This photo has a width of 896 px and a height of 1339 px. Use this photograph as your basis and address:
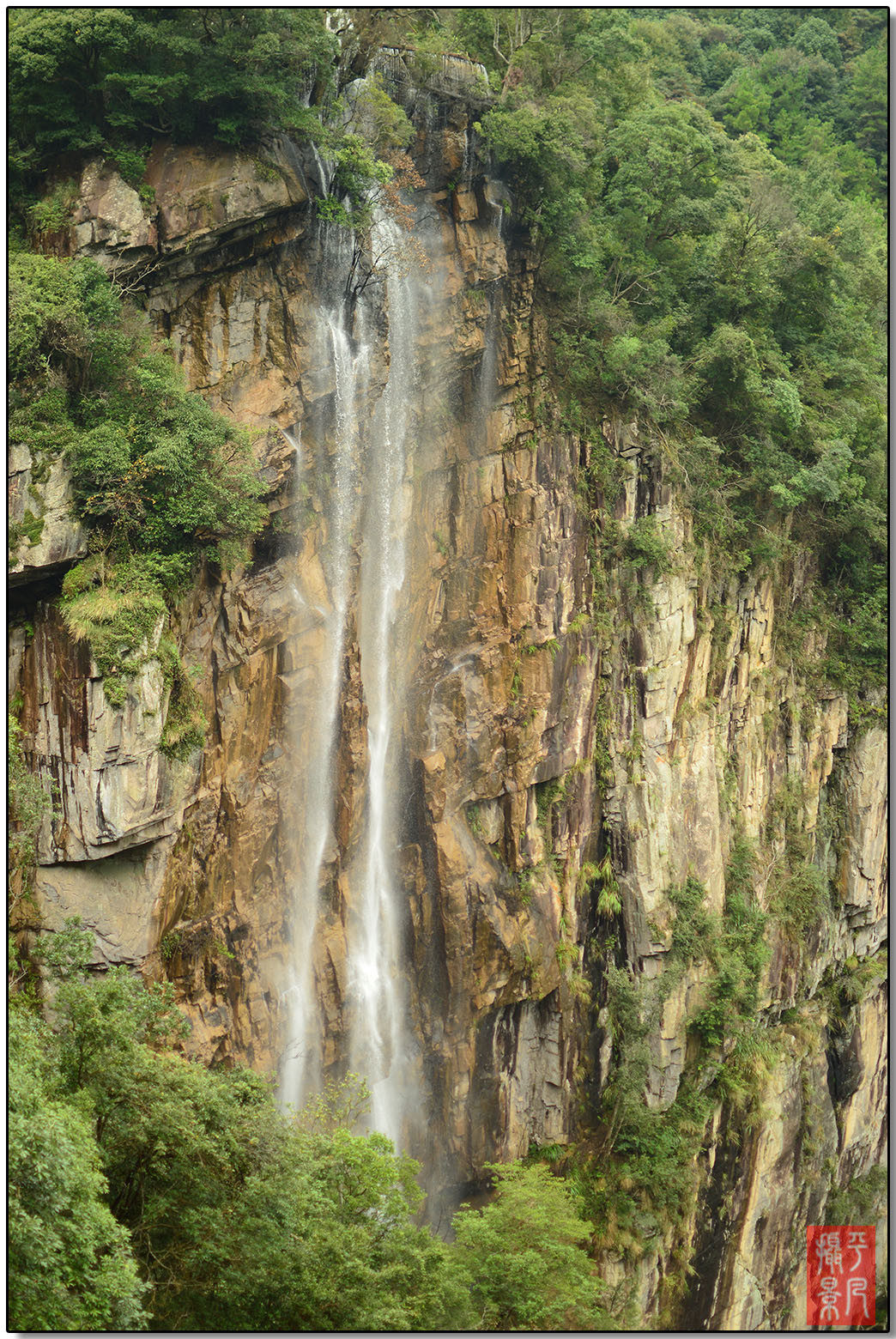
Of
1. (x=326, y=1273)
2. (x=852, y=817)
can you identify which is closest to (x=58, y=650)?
→ (x=326, y=1273)

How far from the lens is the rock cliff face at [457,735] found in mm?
15891

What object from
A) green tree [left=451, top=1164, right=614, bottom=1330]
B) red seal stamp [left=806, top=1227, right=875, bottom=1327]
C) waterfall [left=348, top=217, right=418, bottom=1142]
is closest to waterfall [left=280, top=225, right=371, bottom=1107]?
waterfall [left=348, top=217, right=418, bottom=1142]

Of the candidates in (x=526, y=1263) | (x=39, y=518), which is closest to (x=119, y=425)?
(x=39, y=518)

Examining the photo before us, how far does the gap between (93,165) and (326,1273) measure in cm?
1496

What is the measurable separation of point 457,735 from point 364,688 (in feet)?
6.14

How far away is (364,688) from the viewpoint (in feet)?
65.2

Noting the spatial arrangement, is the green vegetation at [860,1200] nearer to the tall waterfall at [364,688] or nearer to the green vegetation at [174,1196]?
the tall waterfall at [364,688]

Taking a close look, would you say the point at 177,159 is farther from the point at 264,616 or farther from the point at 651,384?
the point at 651,384

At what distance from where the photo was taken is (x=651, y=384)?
21359mm

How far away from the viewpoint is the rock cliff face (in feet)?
52.1

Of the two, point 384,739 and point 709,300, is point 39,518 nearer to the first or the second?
point 384,739

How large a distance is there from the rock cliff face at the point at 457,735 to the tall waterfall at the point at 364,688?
0.14 metres

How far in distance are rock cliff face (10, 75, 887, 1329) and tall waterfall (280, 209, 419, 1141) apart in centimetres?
14

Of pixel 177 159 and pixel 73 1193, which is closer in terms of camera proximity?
pixel 73 1193
